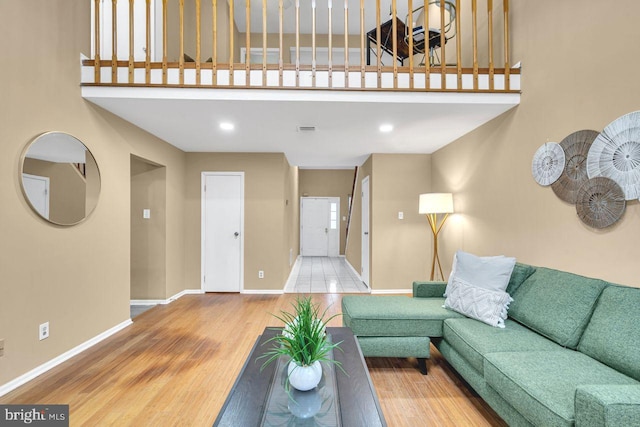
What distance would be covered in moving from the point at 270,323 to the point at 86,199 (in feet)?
7.27

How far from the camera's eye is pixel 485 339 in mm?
1895

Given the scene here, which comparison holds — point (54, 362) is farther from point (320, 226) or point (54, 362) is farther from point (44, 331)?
point (320, 226)

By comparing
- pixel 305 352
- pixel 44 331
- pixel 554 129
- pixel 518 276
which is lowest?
pixel 44 331

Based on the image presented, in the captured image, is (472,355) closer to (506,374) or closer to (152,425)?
(506,374)

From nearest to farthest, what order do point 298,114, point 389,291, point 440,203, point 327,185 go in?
1. point 298,114
2. point 440,203
3. point 389,291
4. point 327,185

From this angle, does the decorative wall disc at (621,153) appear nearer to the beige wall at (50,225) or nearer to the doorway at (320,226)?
the beige wall at (50,225)

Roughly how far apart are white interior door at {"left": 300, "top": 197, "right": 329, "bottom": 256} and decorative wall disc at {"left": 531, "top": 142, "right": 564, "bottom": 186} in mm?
6775

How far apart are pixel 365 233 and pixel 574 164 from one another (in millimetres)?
3507

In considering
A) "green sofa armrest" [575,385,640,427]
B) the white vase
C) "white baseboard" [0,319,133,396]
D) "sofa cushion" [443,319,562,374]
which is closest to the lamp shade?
"sofa cushion" [443,319,562,374]

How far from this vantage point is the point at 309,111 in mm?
2967

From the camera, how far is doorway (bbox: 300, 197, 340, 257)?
9.09m

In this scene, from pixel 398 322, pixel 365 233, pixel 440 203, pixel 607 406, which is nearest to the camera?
pixel 607 406

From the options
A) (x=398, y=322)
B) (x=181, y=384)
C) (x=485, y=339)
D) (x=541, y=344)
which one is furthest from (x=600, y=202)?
(x=181, y=384)

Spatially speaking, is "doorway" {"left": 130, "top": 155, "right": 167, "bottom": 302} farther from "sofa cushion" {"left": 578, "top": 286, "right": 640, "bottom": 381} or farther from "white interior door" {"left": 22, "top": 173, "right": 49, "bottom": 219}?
"sofa cushion" {"left": 578, "top": 286, "right": 640, "bottom": 381}
